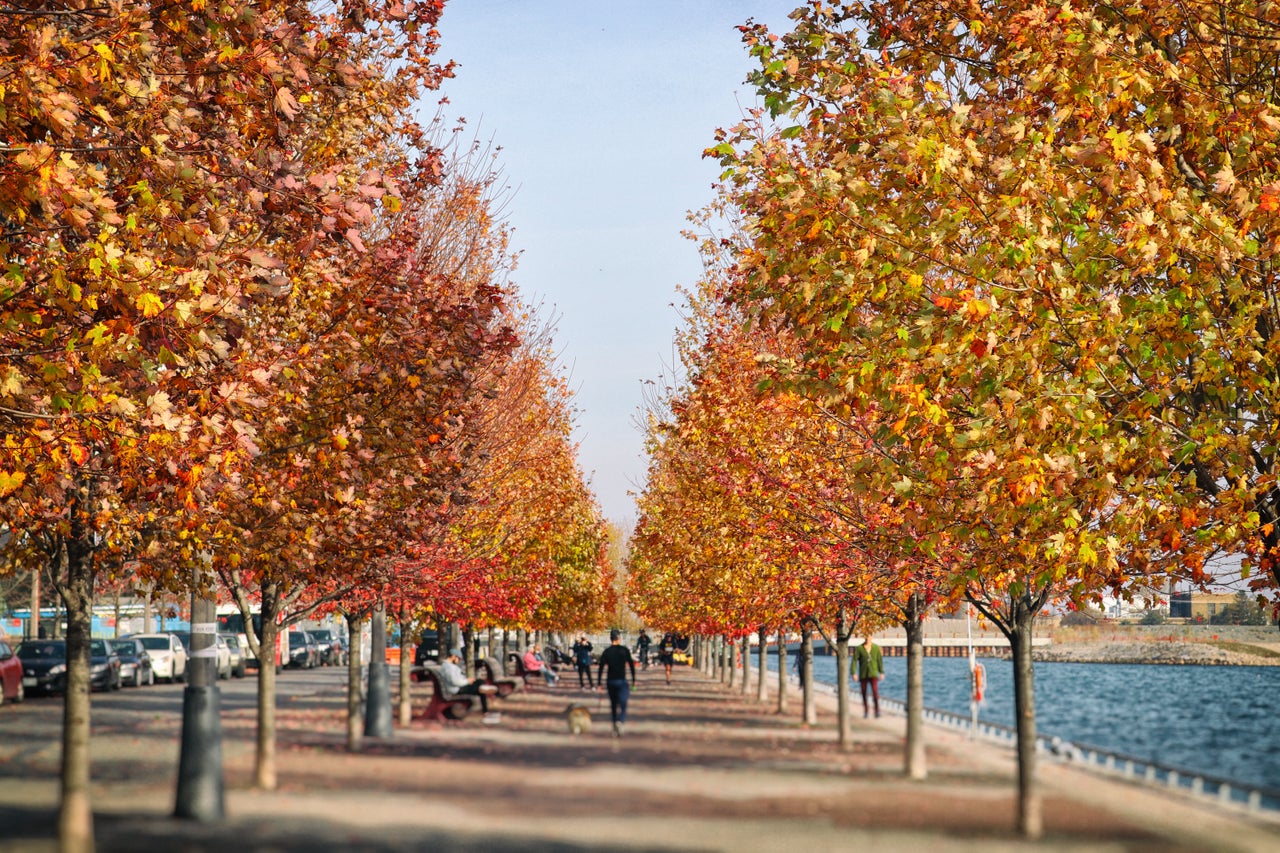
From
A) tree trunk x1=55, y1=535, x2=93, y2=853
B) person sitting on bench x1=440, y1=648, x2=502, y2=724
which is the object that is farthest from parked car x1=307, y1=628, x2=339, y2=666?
tree trunk x1=55, y1=535, x2=93, y2=853

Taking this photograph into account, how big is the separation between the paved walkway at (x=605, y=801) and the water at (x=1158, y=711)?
187 inches

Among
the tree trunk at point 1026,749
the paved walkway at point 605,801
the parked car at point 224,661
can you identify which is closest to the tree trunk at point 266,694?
the paved walkway at point 605,801

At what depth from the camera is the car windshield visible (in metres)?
43.0

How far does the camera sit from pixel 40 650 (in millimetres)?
43250

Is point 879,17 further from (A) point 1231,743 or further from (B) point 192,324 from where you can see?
(A) point 1231,743

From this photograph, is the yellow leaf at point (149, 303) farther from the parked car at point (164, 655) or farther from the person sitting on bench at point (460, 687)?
the parked car at point (164, 655)

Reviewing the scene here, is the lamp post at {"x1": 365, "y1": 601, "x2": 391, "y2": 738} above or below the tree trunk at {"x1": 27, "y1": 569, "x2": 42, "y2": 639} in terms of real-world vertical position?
below

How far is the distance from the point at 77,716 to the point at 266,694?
523cm

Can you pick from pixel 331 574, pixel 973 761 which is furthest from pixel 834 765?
pixel 331 574

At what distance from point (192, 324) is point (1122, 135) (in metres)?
6.58

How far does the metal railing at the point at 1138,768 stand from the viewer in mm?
19812

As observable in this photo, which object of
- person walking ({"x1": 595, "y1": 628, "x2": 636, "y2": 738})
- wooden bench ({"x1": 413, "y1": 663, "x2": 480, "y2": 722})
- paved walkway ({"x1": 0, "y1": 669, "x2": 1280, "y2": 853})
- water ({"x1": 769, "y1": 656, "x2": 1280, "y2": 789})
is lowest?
water ({"x1": 769, "y1": 656, "x2": 1280, "y2": 789})

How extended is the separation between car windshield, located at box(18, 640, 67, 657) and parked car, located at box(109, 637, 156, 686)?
168 inches

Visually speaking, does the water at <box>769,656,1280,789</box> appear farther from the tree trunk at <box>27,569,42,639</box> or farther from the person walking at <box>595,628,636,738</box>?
the tree trunk at <box>27,569,42,639</box>
